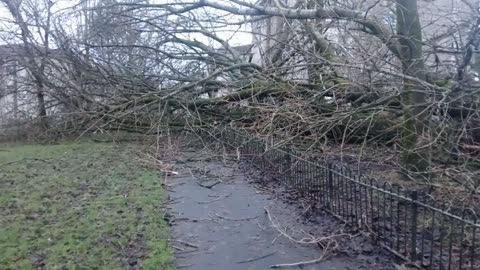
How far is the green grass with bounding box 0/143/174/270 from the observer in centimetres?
404

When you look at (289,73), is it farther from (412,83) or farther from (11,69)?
(11,69)

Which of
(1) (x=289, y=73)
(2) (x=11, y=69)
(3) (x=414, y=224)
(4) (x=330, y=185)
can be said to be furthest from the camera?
(2) (x=11, y=69)

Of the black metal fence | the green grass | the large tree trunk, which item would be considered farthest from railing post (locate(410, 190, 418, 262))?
the large tree trunk

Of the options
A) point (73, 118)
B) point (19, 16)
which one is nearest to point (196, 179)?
point (73, 118)

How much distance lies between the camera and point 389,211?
15.7 feet

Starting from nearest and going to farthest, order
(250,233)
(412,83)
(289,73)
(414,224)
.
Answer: (414,224) → (250,233) → (412,83) → (289,73)

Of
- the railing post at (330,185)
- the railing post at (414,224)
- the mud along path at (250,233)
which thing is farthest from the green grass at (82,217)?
the railing post at (414,224)

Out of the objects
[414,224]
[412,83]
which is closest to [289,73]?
[412,83]

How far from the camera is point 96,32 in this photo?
12.0 meters

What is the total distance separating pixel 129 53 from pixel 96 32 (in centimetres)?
130

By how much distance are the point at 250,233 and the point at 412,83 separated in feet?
10.9

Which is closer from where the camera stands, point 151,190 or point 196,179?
point 151,190

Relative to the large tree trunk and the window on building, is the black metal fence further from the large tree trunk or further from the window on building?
the window on building

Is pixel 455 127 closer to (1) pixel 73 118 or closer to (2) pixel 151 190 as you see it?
(2) pixel 151 190
